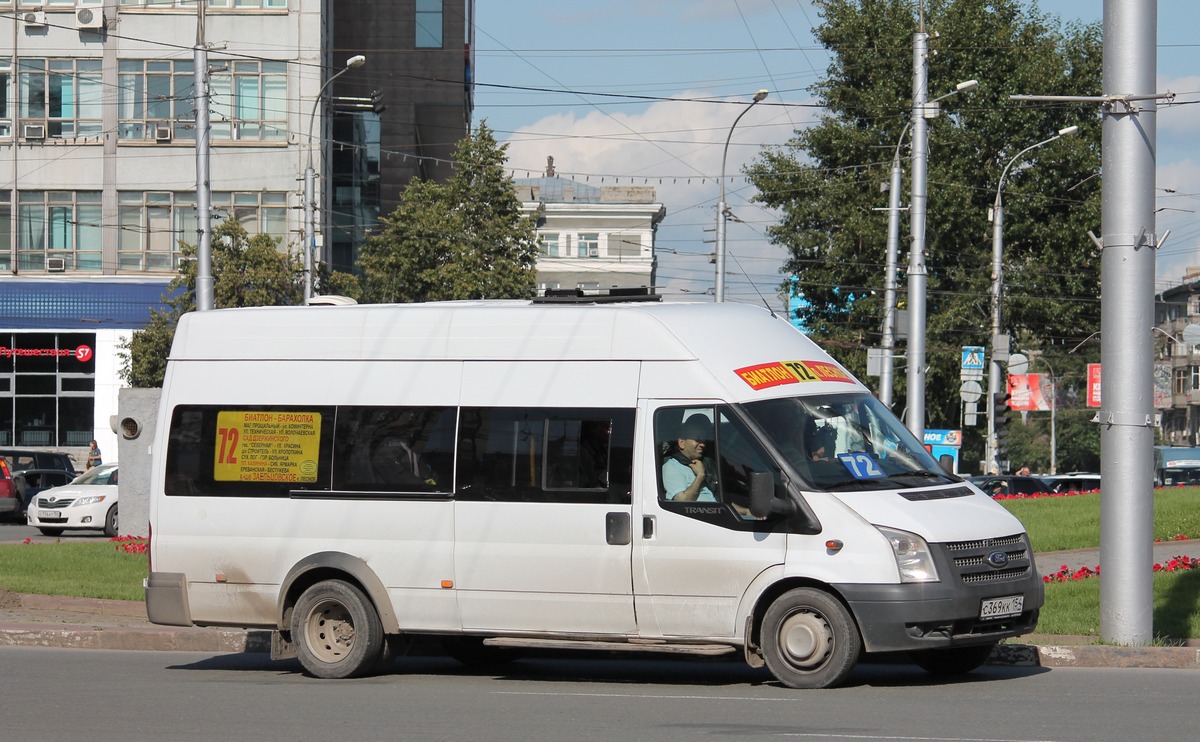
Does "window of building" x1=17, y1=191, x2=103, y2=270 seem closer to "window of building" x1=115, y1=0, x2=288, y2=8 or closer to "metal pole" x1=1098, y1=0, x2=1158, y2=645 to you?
"window of building" x1=115, y1=0, x2=288, y2=8

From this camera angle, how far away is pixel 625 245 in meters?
101

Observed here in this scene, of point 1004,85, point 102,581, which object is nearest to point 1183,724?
point 102,581

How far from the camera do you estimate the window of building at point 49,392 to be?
160 ft

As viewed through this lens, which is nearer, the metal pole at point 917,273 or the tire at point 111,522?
the metal pole at point 917,273

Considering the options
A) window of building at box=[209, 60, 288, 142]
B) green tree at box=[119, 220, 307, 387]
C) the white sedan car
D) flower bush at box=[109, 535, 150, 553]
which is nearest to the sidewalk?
flower bush at box=[109, 535, 150, 553]

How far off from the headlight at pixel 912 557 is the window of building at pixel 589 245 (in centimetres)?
9124

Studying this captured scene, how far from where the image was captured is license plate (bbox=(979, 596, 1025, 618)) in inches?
389

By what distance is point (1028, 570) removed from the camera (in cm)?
1026

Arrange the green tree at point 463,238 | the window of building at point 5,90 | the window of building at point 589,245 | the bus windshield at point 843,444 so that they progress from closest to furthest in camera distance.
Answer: the bus windshield at point 843,444 < the green tree at point 463,238 < the window of building at point 5,90 < the window of building at point 589,245

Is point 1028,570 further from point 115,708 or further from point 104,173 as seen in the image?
point 104,173

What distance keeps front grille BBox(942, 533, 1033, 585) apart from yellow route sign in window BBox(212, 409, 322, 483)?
4.66m

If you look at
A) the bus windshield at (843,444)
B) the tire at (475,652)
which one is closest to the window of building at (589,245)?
the tire at (475,652)

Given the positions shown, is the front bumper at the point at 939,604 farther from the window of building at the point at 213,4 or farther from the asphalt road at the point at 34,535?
the window of building at the point at 213,4

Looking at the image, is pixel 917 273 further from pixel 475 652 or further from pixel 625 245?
pixel 625 245
